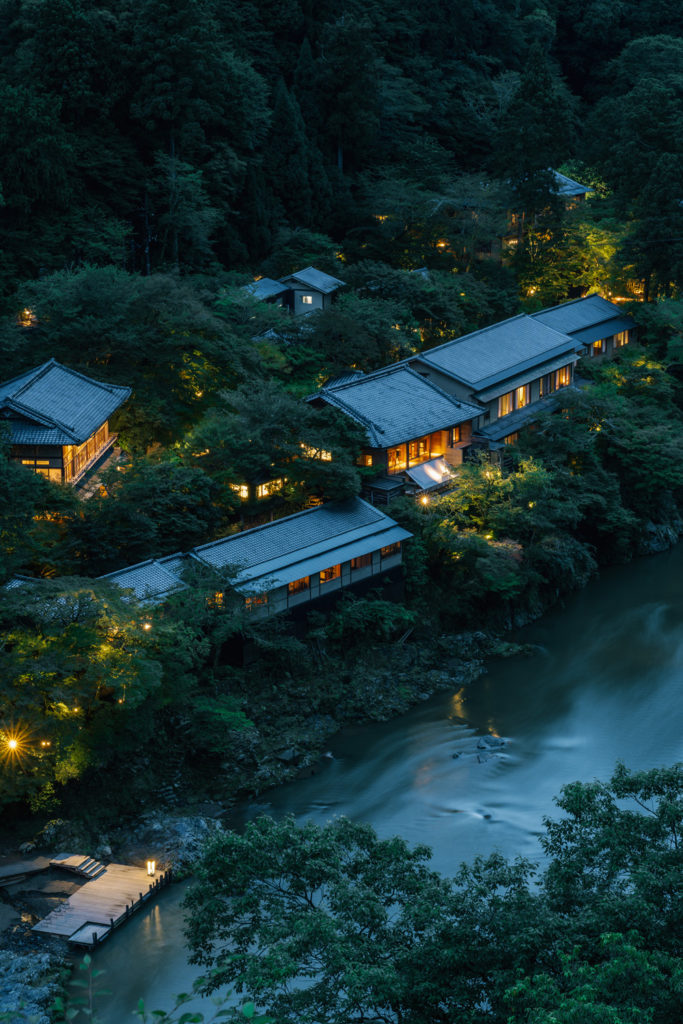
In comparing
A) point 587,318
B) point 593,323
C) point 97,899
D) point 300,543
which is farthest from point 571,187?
point 97,899

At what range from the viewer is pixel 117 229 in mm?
40625

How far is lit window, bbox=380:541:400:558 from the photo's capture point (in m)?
28.6

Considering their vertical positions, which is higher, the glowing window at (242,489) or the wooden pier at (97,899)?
the glowing window at (242,489)

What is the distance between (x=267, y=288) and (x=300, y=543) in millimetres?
17839

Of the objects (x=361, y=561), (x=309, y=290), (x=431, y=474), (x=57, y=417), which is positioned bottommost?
(x=361, y=561)

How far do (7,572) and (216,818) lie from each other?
6615mm

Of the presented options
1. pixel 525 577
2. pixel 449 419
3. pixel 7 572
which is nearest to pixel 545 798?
pixel 525 577

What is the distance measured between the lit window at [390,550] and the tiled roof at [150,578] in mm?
5812

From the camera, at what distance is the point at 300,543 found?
1077 inches

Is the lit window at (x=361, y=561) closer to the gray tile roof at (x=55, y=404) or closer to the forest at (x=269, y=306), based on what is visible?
the forest at (x=269, y=306)

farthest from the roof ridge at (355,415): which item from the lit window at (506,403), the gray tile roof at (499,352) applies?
the lit window at (506,403)

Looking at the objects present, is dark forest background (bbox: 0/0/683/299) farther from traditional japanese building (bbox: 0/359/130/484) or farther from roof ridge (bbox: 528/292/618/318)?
traditional japanese building (bbox: 0/359/130/484)

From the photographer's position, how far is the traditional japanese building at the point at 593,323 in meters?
43.4

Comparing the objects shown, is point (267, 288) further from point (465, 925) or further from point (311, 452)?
point (465, 925)
